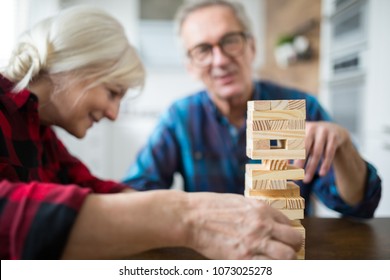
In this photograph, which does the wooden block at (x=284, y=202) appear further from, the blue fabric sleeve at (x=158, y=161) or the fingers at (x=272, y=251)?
the blue fabric sleeve at (x=158, y=161)

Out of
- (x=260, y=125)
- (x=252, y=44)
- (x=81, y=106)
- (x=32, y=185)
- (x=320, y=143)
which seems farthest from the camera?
(x=252, y=44)

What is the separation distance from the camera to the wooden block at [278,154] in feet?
1.75

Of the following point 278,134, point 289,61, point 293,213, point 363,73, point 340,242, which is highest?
point 289,61

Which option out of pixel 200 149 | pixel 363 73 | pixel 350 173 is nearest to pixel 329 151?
pixel 350 173

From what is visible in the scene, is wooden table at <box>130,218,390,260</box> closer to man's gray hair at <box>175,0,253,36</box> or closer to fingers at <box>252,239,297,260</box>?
fingers at <box>252,239,297,260</box>

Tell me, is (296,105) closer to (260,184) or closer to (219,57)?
(260,184)

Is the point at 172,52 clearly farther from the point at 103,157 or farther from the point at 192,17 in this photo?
the point at 192,17

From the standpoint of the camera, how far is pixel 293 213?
54 centimetres

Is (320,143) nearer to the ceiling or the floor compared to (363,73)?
nearer to the floor

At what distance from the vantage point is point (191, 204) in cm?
46

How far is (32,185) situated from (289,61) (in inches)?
118

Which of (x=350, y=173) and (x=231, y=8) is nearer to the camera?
(x=350, y=173)

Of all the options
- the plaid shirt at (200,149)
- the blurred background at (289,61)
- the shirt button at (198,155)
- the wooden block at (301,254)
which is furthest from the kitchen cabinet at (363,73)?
the wooden block at (301,254)

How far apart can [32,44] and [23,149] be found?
26 centimetres
